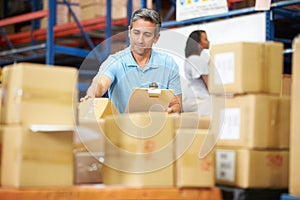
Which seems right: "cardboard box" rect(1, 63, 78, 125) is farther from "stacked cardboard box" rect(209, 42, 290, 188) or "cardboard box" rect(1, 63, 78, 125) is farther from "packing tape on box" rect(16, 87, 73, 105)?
"stacked cardboard box" rect(209, 42, 290, 188)

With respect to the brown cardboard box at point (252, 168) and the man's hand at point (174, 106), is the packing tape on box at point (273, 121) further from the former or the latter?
the man's hand at point (174, 106)

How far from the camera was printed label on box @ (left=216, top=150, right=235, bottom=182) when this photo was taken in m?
2.92

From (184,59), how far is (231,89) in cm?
272

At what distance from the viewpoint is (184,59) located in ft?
18.6

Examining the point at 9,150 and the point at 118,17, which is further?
the point at 118,17

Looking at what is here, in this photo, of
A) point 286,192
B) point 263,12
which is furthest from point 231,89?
point 263,12

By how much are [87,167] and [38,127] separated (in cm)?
40

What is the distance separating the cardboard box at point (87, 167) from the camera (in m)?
2.84

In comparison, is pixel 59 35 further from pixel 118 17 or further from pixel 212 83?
pixel 212 83

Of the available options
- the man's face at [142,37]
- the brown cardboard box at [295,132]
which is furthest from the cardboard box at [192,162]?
the man's face at [142,37]

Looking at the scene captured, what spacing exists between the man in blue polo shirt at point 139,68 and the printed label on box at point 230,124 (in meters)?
1.26

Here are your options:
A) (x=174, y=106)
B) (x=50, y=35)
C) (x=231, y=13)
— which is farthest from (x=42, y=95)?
(x=50, y=35)

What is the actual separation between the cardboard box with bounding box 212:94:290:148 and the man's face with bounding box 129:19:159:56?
1404 mm

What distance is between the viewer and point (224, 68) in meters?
3.01
